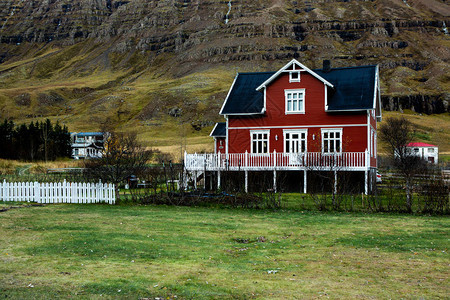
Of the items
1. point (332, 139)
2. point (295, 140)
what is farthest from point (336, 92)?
point (295, 140)

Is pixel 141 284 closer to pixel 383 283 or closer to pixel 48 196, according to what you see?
pixel 383 283

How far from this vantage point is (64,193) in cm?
2508

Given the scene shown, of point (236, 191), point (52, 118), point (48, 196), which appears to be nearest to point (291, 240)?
point (236, 191)

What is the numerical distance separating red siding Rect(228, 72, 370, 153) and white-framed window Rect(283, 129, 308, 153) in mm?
315

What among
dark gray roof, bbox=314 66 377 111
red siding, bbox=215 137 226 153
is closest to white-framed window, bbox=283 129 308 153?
dark gray roof, bbox=314 66 377 111

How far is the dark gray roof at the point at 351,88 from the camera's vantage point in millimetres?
35219

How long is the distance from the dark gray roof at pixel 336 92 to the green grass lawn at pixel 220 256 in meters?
17.3

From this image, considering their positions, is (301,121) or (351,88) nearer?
(301,121)

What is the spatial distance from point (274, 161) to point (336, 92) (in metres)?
8.42

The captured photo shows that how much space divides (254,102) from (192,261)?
93.0 feet

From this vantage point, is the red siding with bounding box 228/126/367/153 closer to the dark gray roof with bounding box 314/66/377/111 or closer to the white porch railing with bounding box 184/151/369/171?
the dark gray roof with bounding box 314/66/377/111

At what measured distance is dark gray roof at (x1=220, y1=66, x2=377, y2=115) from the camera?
35.5m

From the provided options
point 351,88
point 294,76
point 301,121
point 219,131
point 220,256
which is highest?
point 294,76

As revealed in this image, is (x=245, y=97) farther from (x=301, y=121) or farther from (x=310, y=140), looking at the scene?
(x=310, y=140)
